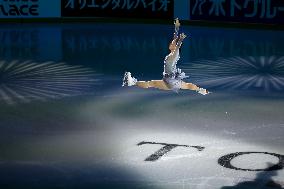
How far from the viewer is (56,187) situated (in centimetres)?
579

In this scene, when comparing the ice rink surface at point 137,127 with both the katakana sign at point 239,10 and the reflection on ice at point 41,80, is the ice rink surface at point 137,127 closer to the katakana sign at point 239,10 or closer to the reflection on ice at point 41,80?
the reflection on ice at point 41,80

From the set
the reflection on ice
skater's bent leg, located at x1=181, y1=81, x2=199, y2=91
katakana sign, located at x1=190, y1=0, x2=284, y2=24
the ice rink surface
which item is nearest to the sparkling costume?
skater's bent leg, located at x1=181, y1=81, x2=199, y2=91

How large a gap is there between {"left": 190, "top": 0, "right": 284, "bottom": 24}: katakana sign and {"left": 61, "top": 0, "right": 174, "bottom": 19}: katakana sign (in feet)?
3.51

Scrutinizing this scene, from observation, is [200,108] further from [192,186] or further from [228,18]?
[228,18]

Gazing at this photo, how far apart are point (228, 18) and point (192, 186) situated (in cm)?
1374

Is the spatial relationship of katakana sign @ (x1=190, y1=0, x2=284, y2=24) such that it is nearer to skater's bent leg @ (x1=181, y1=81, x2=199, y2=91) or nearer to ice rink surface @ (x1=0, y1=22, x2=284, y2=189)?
ice rink surface @ (x1=0, y1=22, x2=284, y2=189)

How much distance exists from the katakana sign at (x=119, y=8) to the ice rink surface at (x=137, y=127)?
22.9 ft

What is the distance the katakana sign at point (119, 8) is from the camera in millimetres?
19828

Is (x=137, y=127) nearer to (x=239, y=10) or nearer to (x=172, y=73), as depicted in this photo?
(x=172, y=73)

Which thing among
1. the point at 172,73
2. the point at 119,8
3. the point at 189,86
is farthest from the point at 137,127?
the point at 119,8

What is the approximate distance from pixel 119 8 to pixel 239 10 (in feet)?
14.0

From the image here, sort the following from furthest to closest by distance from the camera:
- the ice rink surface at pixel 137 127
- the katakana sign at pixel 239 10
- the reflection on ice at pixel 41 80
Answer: the katakana sign at pixel 239 10 → the reflection on ice at pixel 41 80 → the ice rink surface at pixel 137 127

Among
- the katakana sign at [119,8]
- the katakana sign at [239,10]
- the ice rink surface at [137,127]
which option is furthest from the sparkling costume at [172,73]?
the katakana sign at [119,8]

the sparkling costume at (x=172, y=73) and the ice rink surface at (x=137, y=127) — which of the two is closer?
the ice rink surface at (x=137, y=127)
